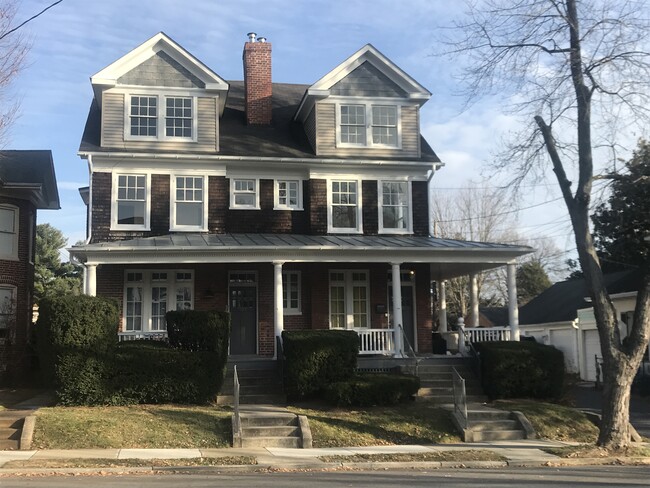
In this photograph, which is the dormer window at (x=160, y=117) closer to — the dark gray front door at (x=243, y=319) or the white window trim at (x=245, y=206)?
the white window trim at (x=245, y=206)

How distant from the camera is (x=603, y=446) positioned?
13.6m

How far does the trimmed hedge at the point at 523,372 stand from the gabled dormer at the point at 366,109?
8.12m

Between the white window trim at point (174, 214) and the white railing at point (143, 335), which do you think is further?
the white window trim at point (174, 214)

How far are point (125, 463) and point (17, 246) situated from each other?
1355 cm

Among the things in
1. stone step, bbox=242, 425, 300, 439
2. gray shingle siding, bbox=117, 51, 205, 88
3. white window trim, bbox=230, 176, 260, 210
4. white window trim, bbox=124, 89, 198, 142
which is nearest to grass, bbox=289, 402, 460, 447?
stone step, bbox=242, 425, 300, 439

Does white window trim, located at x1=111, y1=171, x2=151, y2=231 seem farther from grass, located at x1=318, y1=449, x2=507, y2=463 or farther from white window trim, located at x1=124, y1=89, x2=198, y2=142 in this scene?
grass, located at x1=318, y1=449, x2=507, y2=463

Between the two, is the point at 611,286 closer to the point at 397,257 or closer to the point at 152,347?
the point at 397,257

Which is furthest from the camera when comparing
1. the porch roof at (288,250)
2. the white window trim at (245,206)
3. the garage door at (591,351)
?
the garage door at (591,351)

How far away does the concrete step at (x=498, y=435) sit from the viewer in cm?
1512

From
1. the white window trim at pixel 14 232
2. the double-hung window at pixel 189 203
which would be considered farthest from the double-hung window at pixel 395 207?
the white window trim at pixel 14 232

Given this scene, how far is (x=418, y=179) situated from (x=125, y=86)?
10050 mm

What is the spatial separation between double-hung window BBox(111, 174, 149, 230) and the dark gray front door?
11.9 ft

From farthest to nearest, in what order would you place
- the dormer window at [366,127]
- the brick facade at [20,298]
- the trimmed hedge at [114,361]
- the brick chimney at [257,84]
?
the brick chimney at [257,84], the dormer window at [366,127], the brick facade at [20,298], the trimmed hedge at [114,361]

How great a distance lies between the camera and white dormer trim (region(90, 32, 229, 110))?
22.3 m
